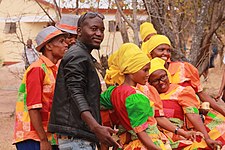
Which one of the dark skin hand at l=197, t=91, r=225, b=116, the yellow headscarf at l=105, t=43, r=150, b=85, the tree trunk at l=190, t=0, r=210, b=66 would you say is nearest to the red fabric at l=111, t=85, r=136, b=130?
the yellow headscarf at l=105, t=43, r=150, b=85

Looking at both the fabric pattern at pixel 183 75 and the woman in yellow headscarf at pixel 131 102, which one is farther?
the fabric pattern at pixel 183 75

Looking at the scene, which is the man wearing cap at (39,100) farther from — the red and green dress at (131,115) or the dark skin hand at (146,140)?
the dark skin hand at (146,140)

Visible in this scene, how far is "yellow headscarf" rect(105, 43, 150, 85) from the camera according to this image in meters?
4.57

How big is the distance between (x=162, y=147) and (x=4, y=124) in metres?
7.73

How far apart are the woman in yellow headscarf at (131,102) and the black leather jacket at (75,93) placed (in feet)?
1.44

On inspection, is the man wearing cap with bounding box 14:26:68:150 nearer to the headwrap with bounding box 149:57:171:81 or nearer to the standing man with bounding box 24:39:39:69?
the headwrap with bounding box 149:57:171:81

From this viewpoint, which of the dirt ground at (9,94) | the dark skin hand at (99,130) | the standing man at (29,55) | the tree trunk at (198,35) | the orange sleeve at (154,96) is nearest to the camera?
the dark skin hand at (99,130)

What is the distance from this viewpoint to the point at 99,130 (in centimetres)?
374

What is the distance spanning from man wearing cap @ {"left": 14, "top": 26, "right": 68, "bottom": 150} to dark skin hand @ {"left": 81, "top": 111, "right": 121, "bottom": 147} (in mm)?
681

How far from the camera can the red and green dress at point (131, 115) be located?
442 centimetres

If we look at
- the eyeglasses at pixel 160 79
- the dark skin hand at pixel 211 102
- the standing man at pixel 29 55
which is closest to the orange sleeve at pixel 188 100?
the eyeglasses at pixel 160 79

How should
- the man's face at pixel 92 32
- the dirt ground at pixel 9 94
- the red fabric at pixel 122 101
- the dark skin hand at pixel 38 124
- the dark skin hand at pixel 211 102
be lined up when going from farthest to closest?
the dirt ground at pixel 9 94, the dark skin hand at pixel 211 102, the red fabric at pixel 122 101, the dark skin hand at pixel 38 124, the man's face at pixel 92 32

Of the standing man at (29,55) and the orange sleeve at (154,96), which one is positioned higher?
the orange sleeve at (154,96)

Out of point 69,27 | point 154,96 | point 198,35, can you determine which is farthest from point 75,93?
point 198,35
